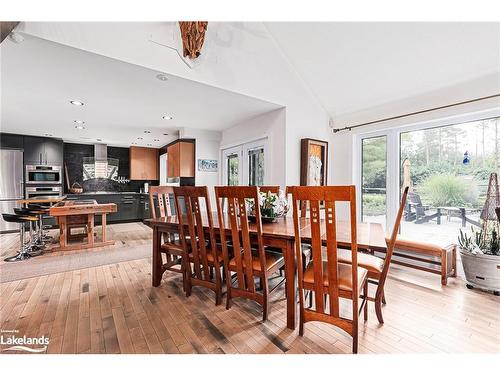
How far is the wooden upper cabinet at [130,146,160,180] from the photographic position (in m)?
6.66

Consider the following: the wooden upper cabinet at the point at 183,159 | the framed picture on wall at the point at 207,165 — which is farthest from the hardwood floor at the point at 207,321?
the framed picture on wall at the point at 207,165

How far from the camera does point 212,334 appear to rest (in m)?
1.70

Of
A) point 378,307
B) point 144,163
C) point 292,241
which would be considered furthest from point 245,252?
point 144,163

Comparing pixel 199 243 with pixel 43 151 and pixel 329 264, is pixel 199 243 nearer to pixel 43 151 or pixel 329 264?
pixel 329 264

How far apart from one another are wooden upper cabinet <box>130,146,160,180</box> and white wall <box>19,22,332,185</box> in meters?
4.61

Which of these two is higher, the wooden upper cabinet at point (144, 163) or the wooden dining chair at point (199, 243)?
the wooden upper cabinet at point (144, 163)

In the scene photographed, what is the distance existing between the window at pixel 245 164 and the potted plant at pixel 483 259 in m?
2.68

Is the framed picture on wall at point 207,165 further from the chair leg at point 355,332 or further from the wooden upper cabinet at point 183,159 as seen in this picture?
the chair leg at point 355,332

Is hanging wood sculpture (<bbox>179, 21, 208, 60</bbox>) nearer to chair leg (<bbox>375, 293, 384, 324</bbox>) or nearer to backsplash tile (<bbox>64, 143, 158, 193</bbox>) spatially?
chair leg (<bbox>375, 293, 384, 324</bbox>)

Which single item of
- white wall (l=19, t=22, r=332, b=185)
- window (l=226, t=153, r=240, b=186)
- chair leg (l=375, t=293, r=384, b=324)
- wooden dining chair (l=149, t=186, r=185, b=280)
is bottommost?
chair leg (l=375, t=293, r=384, b=324)

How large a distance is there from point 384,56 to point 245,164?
263cm

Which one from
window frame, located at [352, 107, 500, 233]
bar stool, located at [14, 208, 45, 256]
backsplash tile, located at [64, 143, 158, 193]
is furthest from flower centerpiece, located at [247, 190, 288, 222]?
backsplash tile, located at [64, 143, 158, 193]

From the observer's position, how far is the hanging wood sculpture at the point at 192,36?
2.19m
